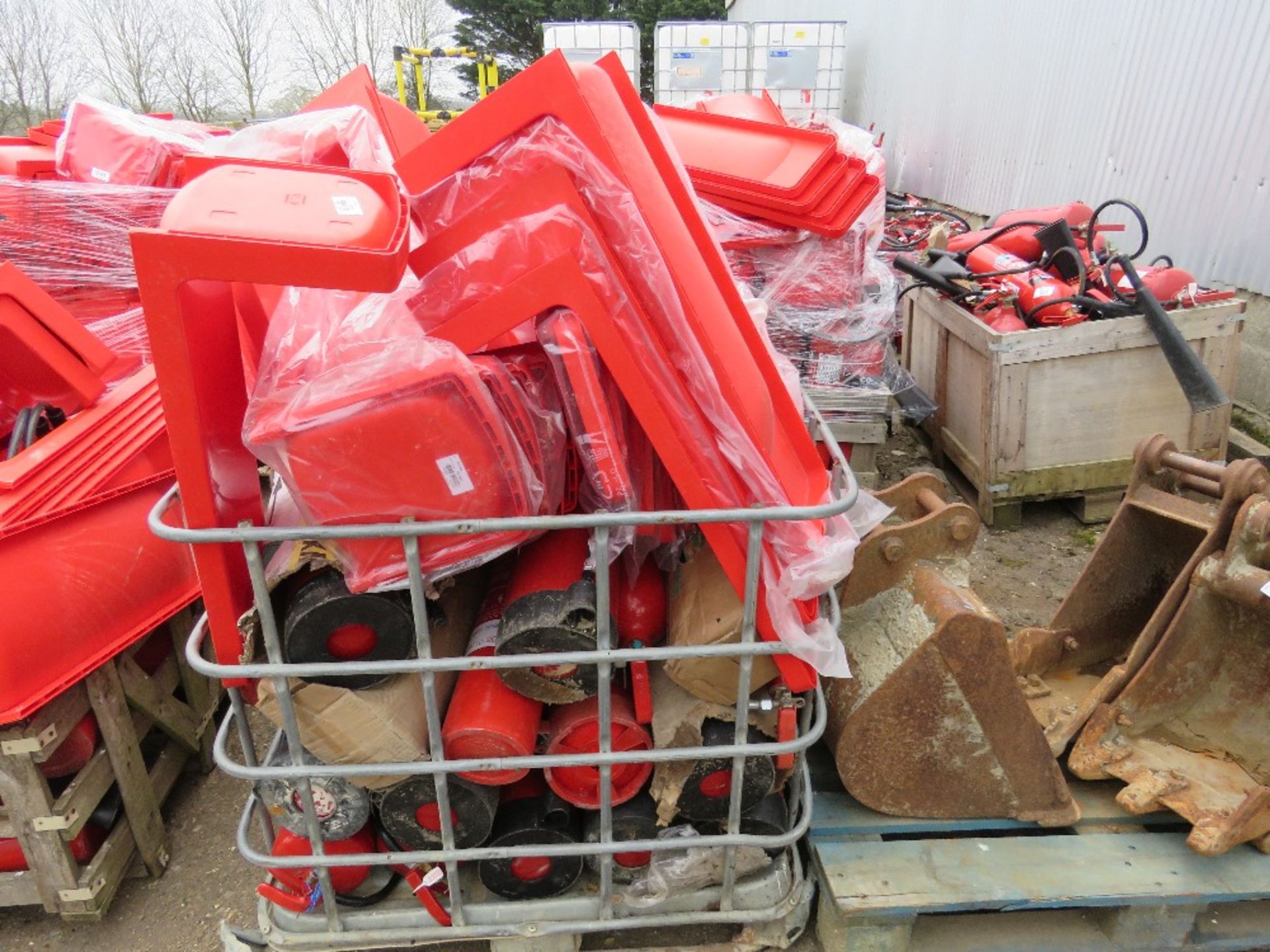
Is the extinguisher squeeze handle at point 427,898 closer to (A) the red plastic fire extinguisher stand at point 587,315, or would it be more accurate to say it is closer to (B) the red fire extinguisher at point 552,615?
(B) the red fire extinguisher at point 552,615

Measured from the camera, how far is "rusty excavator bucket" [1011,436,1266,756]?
6.24 feet

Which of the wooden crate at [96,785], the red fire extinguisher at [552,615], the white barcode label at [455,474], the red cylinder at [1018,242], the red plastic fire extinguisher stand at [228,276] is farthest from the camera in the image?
the red cylinder at [1018,242]

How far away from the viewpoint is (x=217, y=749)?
1.49 m

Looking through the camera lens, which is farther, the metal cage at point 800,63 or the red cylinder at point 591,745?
the metal cage at point 800,63

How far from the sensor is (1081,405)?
3.49 metres

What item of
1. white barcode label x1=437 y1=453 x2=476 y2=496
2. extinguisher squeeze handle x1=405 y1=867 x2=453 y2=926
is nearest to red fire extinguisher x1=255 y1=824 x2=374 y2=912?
extinguisher squeeze handle x1=405 y1=867 x2=453 y2=926

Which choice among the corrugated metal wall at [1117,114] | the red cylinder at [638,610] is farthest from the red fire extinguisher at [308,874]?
the corrugated metal wall at [1117,114]

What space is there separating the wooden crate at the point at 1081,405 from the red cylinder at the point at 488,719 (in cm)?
271

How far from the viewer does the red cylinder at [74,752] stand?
1917mm

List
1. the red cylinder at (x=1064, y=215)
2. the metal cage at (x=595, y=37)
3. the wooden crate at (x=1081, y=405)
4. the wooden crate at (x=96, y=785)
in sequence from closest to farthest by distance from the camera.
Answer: the wooden crate at (x=96, y=785), the wooden crate at (x=1081, y=405), the red cylinder at (x=1064, y=215), the metal cage at (x=595, y=37)

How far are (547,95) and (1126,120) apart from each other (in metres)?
5.12

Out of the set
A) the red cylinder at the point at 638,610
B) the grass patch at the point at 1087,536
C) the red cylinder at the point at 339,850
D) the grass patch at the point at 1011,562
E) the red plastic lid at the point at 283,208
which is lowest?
the grass patch at the point at 1011,562

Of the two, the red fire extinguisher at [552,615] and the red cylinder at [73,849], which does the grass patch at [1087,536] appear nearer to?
the red fire extinguisher at [552,615]

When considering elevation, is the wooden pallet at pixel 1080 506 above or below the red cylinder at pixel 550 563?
below
